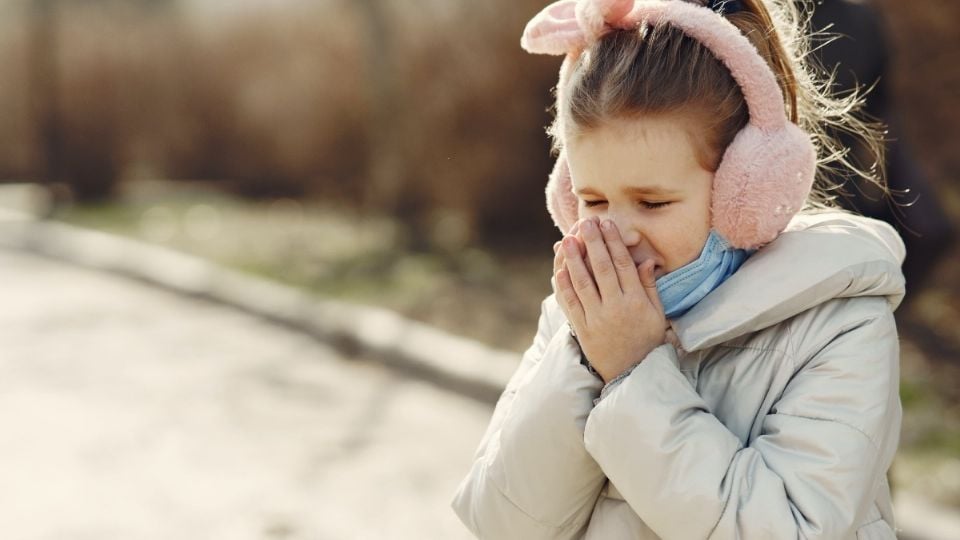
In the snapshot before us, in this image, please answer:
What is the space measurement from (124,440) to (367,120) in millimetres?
6786

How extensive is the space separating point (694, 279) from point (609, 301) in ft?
0.54

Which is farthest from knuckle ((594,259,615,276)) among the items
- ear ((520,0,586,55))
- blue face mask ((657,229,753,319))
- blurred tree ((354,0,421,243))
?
blurred tree ((354,0,421,243))

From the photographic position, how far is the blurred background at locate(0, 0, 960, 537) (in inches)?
241

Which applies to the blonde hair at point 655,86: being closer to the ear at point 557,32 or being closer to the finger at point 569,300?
the ear at point 557,32

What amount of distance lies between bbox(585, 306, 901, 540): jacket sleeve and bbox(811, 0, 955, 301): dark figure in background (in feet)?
4.47

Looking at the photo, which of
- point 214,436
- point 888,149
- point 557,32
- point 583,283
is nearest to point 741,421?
point 583,283

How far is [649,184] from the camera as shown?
1.78 m

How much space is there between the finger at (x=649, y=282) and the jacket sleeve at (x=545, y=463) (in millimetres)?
162

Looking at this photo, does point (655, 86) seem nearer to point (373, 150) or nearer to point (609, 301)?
point (609, 301)

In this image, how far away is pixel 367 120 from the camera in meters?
11.3

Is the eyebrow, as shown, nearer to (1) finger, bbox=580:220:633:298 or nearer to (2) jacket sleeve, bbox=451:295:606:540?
(1) finger, bbox=580:220:633:298

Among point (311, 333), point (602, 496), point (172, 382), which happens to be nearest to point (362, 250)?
point (311, 333)

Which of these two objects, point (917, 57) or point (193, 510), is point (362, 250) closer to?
point (917, 57)

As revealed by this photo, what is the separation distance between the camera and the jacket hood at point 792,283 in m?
1.76
